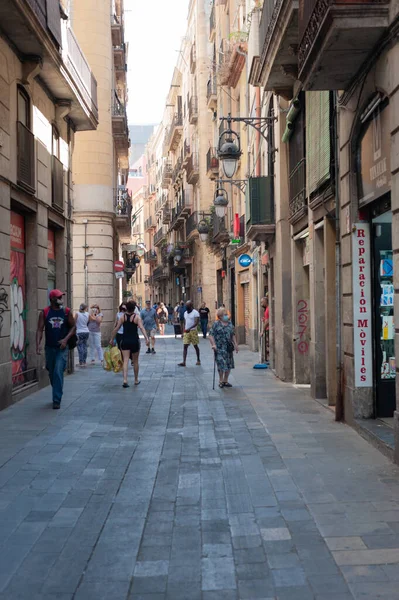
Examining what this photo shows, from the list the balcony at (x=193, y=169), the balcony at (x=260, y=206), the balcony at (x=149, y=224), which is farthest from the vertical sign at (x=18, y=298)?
the balcony at (x=149, y=224)

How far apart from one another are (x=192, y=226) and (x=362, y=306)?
114 ft

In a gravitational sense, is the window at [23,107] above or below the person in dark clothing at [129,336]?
above

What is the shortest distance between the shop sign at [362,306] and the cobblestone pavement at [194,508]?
2.53 feet

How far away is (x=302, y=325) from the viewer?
14.0 metres

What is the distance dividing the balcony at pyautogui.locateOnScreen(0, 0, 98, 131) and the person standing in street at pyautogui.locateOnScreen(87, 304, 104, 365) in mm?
4953

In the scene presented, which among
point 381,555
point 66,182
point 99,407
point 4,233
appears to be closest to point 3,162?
point 4,233

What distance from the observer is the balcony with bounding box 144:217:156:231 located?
79162 millimetres

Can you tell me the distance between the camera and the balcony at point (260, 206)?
16383mm

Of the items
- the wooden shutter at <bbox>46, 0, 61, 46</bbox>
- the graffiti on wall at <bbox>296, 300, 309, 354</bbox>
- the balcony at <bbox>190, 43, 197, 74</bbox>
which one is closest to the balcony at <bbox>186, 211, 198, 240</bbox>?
the balcony at <bbox>190, 43, 197, 74</bbox>

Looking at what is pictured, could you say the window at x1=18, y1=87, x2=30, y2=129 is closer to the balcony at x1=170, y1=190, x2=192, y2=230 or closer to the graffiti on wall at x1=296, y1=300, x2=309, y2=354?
the graffiti on wall at x1=296, y1=300, x2=309, y2=354

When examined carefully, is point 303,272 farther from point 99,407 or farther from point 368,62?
point 368,62

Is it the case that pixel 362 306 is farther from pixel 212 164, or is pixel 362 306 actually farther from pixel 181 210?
pixel 181 210

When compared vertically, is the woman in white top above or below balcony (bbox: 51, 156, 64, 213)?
below

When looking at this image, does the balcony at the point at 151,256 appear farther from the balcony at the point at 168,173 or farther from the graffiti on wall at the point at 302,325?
the graffiti on wall at the point at 302,325
